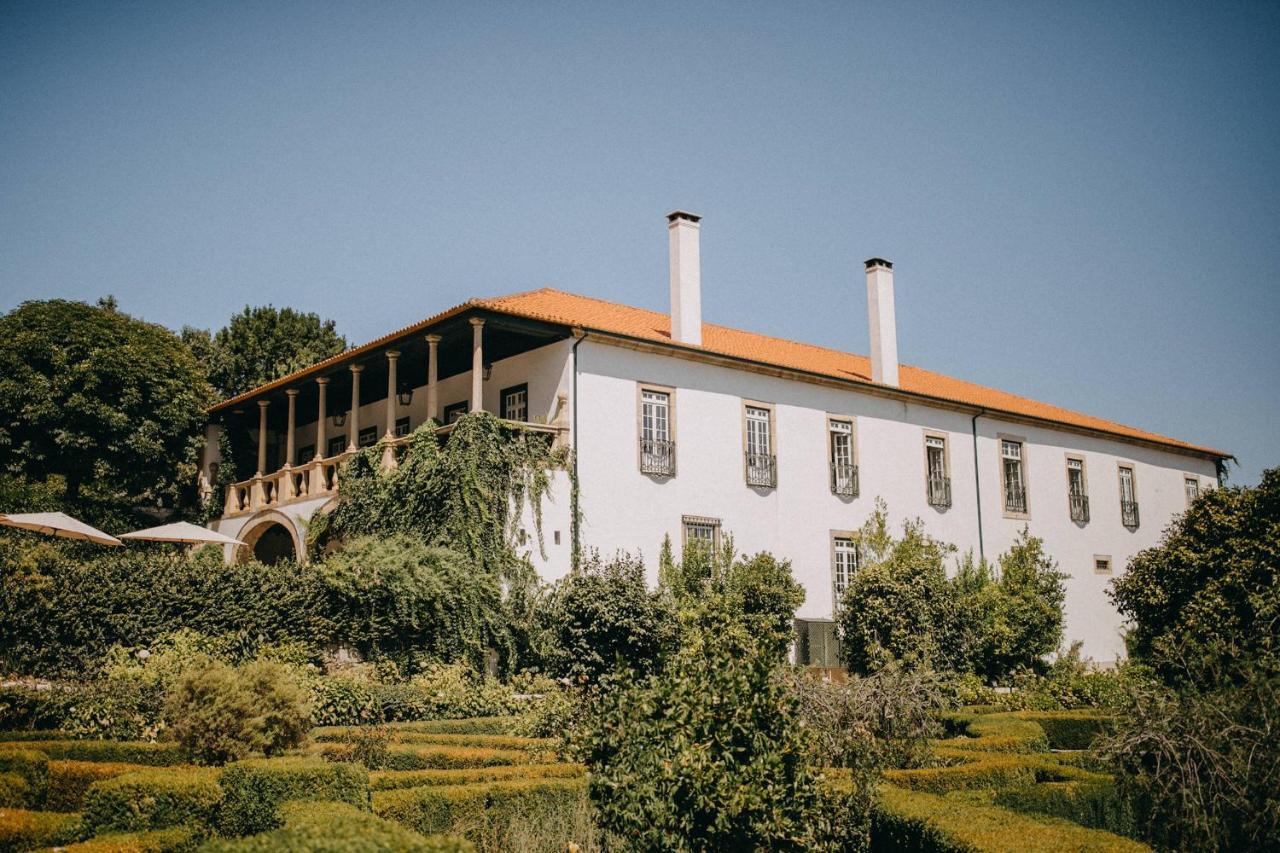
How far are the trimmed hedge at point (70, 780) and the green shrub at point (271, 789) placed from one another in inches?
64.1

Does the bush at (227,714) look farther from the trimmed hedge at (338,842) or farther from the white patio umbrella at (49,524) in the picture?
the white patio umbrella at (49,524)

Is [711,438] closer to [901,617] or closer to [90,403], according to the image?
[901,617]

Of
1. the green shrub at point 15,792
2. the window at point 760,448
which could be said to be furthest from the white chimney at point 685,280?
the green shrub at point 15,792

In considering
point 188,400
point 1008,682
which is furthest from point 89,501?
point 1008,682

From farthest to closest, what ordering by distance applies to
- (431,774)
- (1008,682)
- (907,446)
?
(907,446) → (1008,682) → (431,774)

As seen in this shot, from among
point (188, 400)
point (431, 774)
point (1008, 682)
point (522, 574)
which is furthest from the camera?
point (188, 400)

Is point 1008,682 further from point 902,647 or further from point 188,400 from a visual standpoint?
point 188,400

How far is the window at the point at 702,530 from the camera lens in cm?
2227

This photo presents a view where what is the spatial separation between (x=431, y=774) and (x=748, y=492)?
13960mm

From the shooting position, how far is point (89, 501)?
29.0 metres

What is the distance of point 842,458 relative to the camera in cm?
2575

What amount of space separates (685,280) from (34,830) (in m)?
17.8

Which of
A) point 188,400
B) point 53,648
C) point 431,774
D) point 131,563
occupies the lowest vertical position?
point 431,774

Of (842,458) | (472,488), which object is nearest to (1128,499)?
(842,458)
